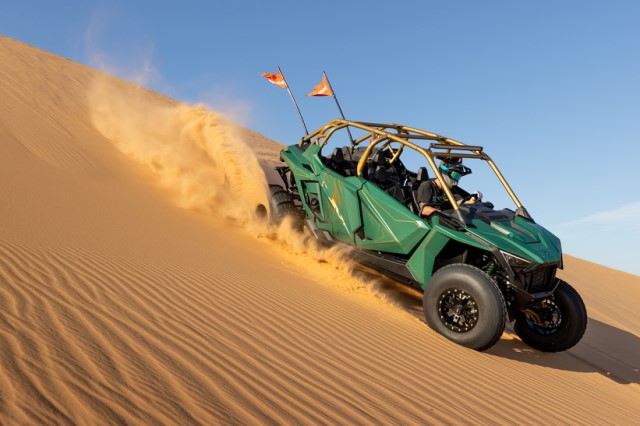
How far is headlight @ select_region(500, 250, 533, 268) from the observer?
166 inches

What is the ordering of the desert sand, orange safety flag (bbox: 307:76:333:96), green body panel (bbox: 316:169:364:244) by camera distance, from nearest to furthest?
1. the desert sand
2. green body panel (bbox: 316:169:364:244)
3. orange safety flag (bbox: 307:76:333:96)

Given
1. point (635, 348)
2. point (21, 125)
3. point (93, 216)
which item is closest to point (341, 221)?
point (93, 216)

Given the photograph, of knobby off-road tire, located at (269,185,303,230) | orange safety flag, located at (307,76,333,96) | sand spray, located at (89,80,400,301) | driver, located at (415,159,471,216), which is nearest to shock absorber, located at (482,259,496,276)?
driver, located at (415,159,471,216)

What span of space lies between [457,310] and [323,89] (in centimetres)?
679

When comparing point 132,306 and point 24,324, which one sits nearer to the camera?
point 24,324

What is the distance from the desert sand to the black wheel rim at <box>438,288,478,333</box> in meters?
0.23

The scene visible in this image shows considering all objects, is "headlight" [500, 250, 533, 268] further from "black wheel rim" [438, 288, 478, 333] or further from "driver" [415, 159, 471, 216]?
"driver" [415, 159, 471, 216]

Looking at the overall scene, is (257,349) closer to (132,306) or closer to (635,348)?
(132,306)

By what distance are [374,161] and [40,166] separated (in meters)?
7.35

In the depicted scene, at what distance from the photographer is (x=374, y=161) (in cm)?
667

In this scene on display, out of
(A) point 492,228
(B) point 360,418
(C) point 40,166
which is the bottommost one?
(C) point 40,166

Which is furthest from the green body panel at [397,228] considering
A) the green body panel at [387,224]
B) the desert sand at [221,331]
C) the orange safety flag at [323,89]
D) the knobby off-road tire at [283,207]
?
the orange safety flag at [323,89]

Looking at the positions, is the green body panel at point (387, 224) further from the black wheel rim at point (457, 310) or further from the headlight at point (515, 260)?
the headlight at point (515, 260)

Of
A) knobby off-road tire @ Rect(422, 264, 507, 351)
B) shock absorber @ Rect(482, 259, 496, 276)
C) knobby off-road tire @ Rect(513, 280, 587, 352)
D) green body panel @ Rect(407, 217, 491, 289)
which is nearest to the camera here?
knobby off-road tire @ Rect(422, 264, 507, 351)
